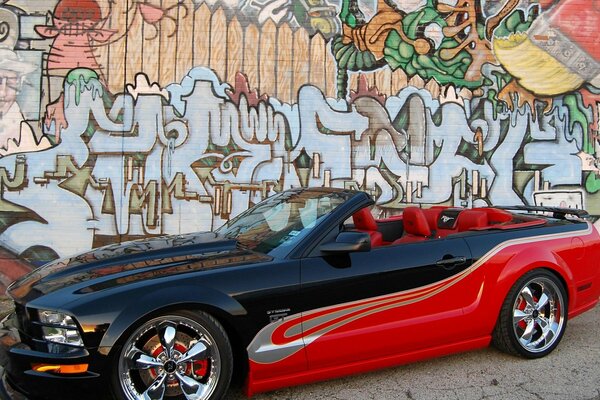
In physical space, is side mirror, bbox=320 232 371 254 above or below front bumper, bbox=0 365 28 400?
above

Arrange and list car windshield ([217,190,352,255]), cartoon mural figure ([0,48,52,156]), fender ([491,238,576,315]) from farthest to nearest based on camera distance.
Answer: cartoon mural figure ([0,48,52,156])
fender ([491,238,576,315])
car windshield ([217,190,352,255])

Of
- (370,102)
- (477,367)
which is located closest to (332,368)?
(477,367)

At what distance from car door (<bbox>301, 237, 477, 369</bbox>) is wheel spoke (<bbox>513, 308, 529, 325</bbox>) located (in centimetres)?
48

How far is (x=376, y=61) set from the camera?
8.11 metres

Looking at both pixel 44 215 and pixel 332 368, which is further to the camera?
pixel 44 215

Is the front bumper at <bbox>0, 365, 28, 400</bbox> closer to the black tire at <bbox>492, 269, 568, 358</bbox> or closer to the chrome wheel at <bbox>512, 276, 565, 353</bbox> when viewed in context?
the black tire at <bbox>492, 269, 568, 358</bbox>

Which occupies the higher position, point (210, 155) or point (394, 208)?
point (210, 155)

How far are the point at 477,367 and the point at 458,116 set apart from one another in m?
5.13

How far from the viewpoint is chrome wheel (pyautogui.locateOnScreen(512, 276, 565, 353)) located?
13.5 ft

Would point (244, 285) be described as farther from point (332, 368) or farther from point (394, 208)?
point (394, 208)

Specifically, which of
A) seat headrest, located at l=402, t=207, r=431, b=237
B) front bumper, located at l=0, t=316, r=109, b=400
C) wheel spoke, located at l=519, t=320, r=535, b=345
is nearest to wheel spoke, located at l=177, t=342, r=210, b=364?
front bumper, located at l=0, t=316, r=109, b=400

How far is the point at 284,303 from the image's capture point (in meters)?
3.25

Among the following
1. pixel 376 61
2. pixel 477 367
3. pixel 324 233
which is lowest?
pixel 477 367

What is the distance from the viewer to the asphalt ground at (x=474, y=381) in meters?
3.49
